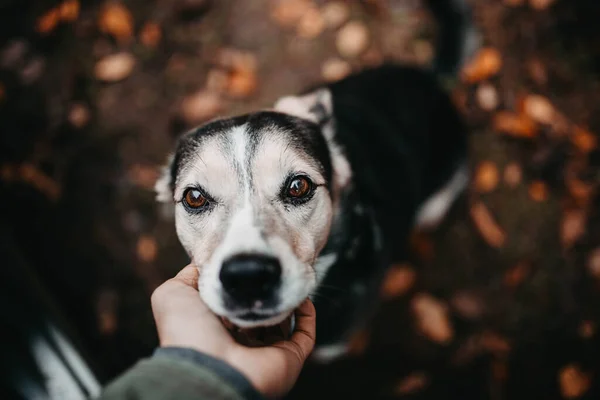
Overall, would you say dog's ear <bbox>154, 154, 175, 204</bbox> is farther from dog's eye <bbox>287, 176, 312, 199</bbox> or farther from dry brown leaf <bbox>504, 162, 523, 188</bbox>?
dry brown leaf <bbox>504, 162, 523, 188</bbox>

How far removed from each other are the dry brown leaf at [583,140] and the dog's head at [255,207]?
8.48 ft

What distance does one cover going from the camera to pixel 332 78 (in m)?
3.93

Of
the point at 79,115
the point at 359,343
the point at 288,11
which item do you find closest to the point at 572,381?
the point at 359,343

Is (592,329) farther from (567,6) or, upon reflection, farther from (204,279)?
(204,279)

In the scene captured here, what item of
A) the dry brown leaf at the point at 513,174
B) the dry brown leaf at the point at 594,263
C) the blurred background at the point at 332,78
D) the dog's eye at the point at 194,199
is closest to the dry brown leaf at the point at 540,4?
the blurred background at the point at 332,78

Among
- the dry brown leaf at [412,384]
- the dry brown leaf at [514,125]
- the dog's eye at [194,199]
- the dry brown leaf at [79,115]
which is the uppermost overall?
the dry brown leaf at [79,115]

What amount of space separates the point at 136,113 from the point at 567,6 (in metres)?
4.09

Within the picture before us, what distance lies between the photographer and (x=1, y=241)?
2.45 metres

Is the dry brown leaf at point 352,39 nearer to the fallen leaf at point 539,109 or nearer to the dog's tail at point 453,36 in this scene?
the dog's tail at point 453,36

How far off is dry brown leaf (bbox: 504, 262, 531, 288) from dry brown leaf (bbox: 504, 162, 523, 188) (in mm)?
703

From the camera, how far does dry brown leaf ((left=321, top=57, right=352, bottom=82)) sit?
3926 mm

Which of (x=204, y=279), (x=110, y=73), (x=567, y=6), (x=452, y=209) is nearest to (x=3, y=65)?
(x=110, y=73)

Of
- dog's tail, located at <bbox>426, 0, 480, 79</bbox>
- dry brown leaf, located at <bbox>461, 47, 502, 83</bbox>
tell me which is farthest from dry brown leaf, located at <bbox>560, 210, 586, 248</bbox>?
dog's tail, located at <bbox>426, 0, 480, 79</bbox>

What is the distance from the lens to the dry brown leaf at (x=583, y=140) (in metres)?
3.65
